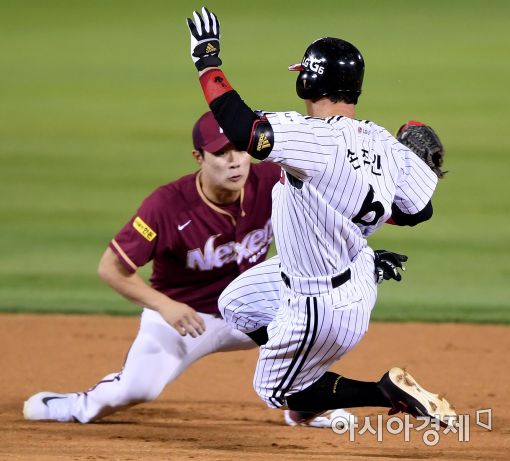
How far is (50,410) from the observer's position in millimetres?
5754

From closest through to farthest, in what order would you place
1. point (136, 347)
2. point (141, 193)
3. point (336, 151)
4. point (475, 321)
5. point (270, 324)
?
1. point (336, 151)
2. point (270, 324)
3. point (136, 347)
4. point (475, 321)
5. point (141, 193)

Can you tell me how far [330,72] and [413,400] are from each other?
1.40 m

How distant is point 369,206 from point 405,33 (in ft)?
46.3

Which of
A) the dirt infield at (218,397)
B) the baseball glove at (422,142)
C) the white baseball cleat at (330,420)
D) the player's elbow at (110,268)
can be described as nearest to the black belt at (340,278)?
the baseball glove at (422,142)

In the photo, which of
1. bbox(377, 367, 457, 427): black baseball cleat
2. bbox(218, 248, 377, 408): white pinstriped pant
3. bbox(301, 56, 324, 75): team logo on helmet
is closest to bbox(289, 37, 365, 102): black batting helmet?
bbox(301, 56, 324, 75): team logo on helmet

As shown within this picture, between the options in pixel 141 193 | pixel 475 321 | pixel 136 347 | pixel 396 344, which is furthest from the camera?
pixel 141 193

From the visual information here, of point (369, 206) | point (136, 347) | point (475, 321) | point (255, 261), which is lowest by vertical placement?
point (475, 321)

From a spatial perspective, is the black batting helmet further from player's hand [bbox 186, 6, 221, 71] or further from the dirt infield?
the dirt infield

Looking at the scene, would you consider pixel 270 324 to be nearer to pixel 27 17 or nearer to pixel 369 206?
pixel 369 206

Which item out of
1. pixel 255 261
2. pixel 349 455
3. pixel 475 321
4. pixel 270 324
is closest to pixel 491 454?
pixel 349 455

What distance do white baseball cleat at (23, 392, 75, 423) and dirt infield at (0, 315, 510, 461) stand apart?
0.07 meters

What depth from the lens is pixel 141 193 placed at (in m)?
11.4

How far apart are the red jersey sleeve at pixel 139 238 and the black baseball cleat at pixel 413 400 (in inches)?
58.6

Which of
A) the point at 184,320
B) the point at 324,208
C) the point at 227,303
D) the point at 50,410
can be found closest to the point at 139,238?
the point at 184,320
